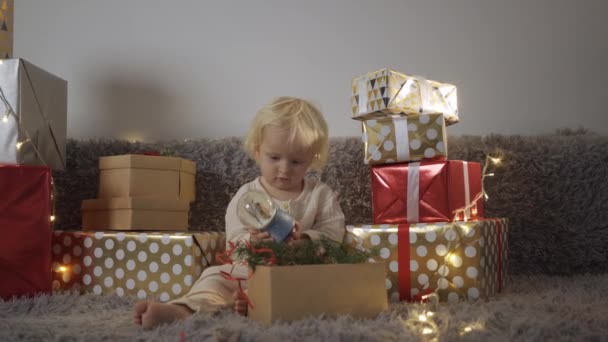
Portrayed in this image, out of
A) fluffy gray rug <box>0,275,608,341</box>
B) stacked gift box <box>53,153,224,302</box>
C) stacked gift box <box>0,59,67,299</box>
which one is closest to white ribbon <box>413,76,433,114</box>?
fluffy gray rug <box>0,275,608,341</box>

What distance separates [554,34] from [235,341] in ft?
5.42

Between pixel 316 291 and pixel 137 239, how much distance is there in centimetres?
60

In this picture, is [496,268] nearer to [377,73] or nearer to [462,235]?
[462,235]

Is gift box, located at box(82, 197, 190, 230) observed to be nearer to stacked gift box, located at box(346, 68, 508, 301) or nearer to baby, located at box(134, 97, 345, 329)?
baby, located at box(134, 97, 345, 329)

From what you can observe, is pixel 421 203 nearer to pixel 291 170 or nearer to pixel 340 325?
pixel 291 170

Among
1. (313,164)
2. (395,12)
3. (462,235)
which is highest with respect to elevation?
(395,12)

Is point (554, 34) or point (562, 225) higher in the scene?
point (554, 34)

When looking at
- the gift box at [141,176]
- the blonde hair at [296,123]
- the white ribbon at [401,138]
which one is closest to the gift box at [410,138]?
the white ribbon at [401,138]

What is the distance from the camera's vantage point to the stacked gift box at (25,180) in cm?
127

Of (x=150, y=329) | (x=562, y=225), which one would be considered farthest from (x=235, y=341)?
(x=562, y=225)

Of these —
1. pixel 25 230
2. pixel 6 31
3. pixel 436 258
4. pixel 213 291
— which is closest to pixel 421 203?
pixel 436 258

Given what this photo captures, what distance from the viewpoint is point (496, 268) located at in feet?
4.46

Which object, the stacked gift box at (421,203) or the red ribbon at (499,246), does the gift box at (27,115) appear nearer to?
the stacked gift box at (421,203)

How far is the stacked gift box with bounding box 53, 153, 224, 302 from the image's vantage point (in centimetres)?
133
